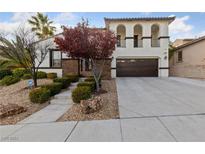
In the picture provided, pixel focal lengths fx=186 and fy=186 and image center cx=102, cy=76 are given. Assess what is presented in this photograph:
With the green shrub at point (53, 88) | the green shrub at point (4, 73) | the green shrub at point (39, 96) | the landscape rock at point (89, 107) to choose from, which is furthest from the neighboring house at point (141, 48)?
the landscape rock at point (89, 107)

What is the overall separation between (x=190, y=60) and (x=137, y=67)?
5.38m

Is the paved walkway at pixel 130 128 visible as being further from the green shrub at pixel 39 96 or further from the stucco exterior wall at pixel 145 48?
the stucco exterior wall at pixel 145 48

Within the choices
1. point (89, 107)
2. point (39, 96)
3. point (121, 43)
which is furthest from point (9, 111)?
point (121, 43)

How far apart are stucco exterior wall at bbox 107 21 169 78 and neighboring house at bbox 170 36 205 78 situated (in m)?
2.28

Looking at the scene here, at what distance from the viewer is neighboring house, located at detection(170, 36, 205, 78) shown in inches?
674

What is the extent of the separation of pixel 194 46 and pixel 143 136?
658 inches

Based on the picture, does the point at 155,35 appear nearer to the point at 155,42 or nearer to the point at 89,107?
the point at 155,42

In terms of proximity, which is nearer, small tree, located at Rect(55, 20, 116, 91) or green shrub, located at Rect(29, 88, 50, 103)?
green shrub, located at Rect(29, 88, 50, 103)

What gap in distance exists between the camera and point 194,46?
18.3m

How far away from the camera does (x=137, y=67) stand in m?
20.0

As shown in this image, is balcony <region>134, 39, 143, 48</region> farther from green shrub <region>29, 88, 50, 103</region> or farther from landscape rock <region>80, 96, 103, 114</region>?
landscape rock <region>80, 96, 103, 114</region>

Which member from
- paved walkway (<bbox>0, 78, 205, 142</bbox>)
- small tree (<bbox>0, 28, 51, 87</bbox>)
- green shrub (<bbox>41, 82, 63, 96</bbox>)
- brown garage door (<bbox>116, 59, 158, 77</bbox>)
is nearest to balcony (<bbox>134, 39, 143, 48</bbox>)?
brown garage door (<bbox>116, 59, 158, 77</bbox>)
